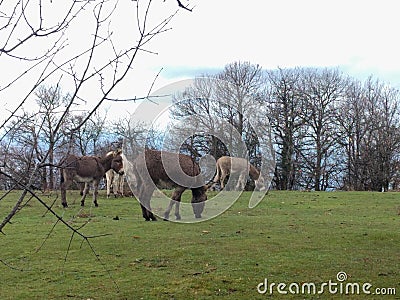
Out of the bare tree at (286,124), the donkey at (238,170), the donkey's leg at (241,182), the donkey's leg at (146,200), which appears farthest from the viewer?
the bare tree at (286,124)

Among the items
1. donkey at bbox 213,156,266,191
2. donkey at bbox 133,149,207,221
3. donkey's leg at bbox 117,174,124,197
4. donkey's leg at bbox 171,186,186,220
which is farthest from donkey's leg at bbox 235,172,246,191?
donkey's leg at bbox 171,186,186,220

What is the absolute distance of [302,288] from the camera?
5.84 m

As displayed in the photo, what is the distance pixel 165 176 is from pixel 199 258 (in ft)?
14.3

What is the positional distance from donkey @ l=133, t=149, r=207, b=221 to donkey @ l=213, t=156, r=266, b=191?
585 centimetres

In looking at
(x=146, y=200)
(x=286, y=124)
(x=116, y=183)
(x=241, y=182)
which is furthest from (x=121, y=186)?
(x=286, y=124)

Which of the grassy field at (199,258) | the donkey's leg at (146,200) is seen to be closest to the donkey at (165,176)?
the donkey's leg at (146,200)

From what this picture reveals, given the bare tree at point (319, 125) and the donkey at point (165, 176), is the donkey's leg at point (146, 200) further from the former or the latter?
the bare tree at point (319, 125)

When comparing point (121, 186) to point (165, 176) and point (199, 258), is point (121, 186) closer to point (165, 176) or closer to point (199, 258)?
point (165, 176)

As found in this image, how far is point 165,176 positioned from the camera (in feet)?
37.3

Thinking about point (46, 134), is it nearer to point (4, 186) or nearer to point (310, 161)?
point (4, 186)

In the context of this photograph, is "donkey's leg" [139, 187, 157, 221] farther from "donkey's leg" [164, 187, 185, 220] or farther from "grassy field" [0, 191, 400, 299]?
"donkey's leg" [164, 187, 185, 220]

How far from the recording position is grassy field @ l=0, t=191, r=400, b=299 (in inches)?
228

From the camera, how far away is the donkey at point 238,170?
61.8 ft

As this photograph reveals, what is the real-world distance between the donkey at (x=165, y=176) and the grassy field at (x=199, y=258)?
1.96 feet
